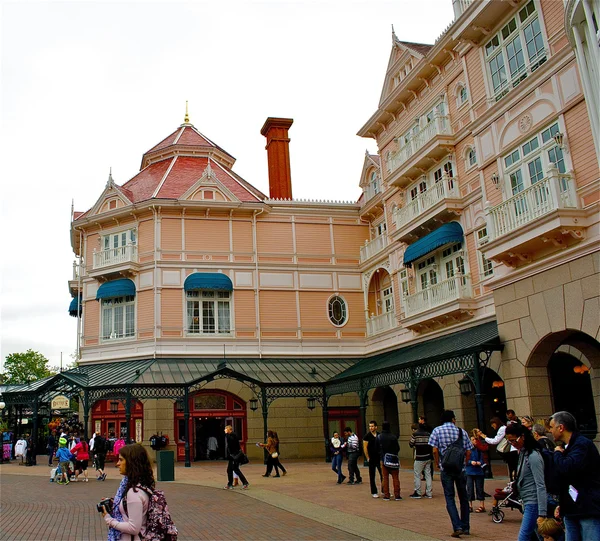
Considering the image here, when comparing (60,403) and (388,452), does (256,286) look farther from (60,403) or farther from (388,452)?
(388,452)

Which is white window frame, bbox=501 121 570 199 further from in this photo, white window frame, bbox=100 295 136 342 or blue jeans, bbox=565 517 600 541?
white window frame, bbox=100 295 136 342

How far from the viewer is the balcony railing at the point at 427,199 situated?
25.5 metres

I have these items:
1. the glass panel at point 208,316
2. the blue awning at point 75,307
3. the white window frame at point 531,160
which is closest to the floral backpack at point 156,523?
the white window frame at point 531,160

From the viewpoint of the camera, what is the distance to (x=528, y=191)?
17219 millimetres

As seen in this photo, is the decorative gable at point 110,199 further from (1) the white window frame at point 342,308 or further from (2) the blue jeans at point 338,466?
(2) the blue jeans at point 338,466

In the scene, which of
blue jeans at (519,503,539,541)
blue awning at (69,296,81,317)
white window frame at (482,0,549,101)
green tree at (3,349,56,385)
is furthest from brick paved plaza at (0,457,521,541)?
green tree at (3,349,56,385)

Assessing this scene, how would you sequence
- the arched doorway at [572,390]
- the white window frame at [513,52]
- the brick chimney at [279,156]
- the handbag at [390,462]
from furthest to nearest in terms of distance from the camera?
the brick chimney at [279,156] < the arched doorway at [572,390] < the white window frame at [513,52] < the handbag at [390,462]

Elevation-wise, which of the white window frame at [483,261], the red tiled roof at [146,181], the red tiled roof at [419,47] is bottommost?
the white window frame at [483,261]

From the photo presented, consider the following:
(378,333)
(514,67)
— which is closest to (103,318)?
(378,333)

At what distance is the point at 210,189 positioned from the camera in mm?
34844

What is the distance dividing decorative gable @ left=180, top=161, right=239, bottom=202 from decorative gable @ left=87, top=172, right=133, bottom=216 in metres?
3.55

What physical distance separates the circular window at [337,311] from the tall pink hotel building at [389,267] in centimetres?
12

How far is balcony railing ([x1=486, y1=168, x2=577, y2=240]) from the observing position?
1622 centimetres

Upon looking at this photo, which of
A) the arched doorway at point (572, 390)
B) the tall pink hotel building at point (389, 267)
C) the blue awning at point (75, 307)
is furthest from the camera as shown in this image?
the blue awning at point (75, 307)
